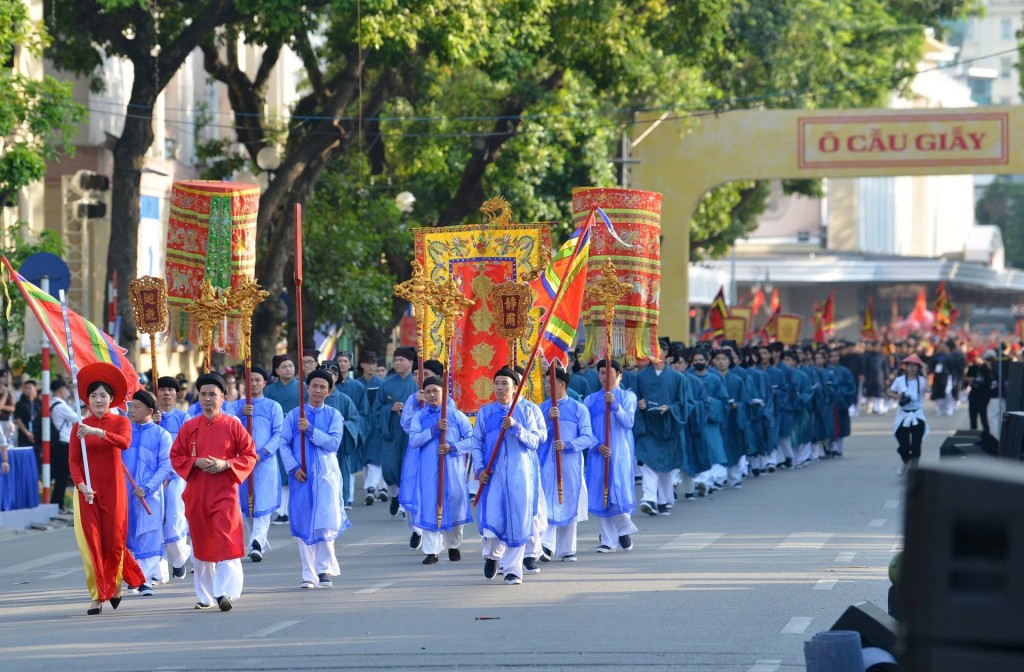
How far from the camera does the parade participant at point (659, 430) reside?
757 inches

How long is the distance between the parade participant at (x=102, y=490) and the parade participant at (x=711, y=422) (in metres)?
10.1

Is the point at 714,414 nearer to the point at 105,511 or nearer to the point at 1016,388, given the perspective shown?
the point at 1016,388

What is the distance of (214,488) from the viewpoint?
1179 centimetres

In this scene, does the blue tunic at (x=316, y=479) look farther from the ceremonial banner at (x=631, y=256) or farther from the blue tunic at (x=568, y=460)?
the ceremonial banner at (x=631, y=256)

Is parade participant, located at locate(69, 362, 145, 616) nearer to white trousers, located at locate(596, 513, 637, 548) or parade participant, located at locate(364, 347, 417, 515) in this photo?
white trousers, located at locate(596, 513, 637, 548)

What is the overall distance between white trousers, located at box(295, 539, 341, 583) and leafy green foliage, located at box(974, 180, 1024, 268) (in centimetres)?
10405

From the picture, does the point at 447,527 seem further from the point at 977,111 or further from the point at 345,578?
the point at 977,111

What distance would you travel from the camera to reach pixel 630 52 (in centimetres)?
2739

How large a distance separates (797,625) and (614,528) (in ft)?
16.5

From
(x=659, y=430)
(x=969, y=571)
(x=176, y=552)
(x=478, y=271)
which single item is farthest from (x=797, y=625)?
(x=659, y=430)

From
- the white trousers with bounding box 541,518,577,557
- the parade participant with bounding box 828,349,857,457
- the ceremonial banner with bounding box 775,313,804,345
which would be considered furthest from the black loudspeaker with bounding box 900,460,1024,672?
the ceremonial banner with bounding box 775,313,804,345

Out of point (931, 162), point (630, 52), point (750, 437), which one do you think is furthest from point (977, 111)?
point (750, 437)

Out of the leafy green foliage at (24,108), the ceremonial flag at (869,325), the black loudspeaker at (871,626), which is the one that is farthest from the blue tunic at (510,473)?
the ceremonial flag at (869,325)

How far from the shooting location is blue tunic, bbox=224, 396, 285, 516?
14.3 meters
